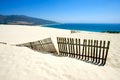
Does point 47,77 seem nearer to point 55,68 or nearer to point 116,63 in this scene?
point 55,68

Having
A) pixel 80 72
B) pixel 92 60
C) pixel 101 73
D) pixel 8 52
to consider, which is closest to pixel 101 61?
pixel 92 60

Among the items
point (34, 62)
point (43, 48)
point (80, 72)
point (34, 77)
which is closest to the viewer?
point (34, 77)

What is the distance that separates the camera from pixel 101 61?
9.28 metres

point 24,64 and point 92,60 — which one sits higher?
point 24,64

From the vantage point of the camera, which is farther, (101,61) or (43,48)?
(43,48)

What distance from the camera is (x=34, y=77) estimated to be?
5.86m

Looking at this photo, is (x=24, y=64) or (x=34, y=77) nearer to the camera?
(x=34, y=77)

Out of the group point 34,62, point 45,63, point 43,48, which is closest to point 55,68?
point 45,63

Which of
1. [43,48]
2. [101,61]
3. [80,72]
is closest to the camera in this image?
[80,72]

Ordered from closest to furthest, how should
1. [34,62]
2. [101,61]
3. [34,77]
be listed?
[34,77] < [34,62] < [101,61]

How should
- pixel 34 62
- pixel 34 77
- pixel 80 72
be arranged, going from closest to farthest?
1. pixel 34 77
2. pixel 80 72
3. pixel 34 62

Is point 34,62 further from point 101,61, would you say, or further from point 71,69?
point 101,61

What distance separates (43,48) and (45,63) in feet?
12.5

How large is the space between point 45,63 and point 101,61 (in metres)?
4.04
